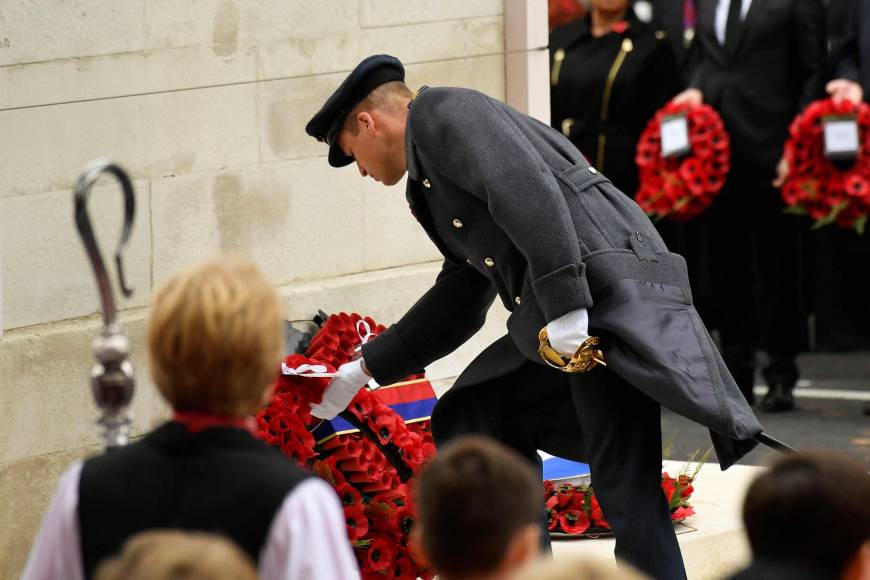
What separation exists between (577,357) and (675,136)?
4.31m

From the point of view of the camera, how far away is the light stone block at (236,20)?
→ 5758 mm

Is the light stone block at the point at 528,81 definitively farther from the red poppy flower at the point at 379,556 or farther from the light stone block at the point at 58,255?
the red poppy flower at the point at 379,556

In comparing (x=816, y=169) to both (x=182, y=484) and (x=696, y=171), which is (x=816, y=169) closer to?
(x=696, y=171)

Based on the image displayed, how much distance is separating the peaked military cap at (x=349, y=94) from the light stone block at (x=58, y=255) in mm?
900

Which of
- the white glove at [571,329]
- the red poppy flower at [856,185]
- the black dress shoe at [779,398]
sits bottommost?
the black dress shoe at [779,398]

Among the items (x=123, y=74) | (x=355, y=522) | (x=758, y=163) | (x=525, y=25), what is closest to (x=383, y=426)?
(x=355, y=522)

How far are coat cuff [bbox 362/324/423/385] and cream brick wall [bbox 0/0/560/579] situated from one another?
1.01 metres

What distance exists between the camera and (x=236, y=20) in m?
5.98

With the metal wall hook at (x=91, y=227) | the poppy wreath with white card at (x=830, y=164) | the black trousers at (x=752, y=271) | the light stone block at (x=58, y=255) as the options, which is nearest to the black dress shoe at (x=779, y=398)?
the black trousers at (x=752, y=271)

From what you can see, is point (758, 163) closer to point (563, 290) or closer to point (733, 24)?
point (733, 24)

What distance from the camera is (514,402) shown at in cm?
486

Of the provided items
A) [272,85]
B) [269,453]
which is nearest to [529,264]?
[269,453]

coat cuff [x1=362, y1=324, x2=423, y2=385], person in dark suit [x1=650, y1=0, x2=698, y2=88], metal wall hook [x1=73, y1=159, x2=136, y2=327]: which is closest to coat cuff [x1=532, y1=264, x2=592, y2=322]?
coat cuff [x1=362, y1=324, x2=423, y2=385]

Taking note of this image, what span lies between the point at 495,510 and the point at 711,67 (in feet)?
20.8
